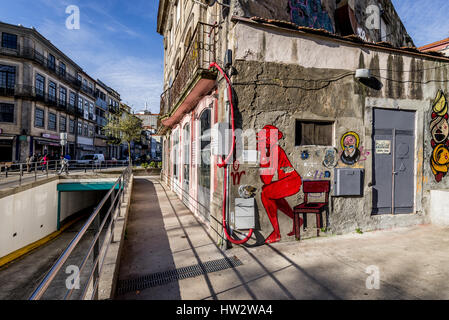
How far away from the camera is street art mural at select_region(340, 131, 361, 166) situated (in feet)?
18.2

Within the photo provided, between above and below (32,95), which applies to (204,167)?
below

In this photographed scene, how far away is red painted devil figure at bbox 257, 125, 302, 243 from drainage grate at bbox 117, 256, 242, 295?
122cm

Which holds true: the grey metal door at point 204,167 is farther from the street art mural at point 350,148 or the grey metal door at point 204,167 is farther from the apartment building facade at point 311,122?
the street art mural at point 350,148

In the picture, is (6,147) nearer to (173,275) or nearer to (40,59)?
A: (40,59)

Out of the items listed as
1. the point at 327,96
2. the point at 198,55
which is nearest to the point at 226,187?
the point at 327,96

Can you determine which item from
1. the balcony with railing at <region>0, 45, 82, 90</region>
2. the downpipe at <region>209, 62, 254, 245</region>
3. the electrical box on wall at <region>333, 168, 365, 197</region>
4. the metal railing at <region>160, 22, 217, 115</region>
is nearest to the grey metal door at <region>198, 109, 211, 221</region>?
the metal railing at <region>160, 22, 217, 115</region>

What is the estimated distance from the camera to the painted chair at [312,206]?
201 inches

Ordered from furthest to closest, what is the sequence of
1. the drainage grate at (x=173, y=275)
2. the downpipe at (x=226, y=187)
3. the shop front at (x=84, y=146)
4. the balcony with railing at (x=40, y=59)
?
the shop front at (x=84, y=146) → the balcony with railing at (x=40, y=59) → the downpipe at (x=226, y=187) → the drainage grate at (x=173, y=275)

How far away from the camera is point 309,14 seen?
21.7ft

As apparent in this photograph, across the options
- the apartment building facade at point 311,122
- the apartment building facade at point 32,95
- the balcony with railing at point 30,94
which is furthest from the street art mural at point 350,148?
the balcony with railing at point 30,94

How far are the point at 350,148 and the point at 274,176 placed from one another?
2.12 metres

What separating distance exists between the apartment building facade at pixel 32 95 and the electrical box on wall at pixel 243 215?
20568mm

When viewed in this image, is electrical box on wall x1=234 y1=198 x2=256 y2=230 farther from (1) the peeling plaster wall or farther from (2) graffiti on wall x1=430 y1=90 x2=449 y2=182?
(2) graffiti on wall x1=430 y1=90 x2=449 y2=182

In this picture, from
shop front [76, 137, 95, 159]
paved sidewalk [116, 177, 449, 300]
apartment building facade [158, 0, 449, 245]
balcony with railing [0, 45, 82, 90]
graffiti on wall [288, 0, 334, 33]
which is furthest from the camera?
shop front [76, 137, 95, 159]
